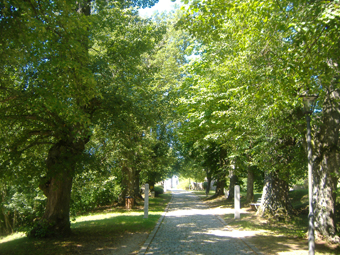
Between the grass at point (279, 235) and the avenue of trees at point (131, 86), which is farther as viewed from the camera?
the grass at point (279, 235)

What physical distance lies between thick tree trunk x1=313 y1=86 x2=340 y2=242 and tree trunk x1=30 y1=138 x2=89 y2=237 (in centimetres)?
756

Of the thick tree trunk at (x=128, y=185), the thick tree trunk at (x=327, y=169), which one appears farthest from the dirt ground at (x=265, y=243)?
the thick tree trunk at (x=128, y=185)

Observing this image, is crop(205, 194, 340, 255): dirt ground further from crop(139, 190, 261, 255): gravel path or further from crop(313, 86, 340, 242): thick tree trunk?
crop(313, 86, 340, 242): thick tree trunk

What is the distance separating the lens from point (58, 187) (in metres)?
10.1

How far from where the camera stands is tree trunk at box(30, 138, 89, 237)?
30.8ft

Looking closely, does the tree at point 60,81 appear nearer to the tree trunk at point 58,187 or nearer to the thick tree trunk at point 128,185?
the tree trunk at point 58,187

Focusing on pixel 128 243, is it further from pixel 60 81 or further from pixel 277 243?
pixel 60 81

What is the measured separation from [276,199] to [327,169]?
5499 millimetres

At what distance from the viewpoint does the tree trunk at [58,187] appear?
940 cm

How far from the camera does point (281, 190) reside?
13.9 m

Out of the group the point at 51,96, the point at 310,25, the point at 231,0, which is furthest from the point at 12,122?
the point at 310,25

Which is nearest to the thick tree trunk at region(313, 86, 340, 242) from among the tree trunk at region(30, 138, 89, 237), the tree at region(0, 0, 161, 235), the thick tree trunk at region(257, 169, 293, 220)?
the thick tree trunk at region(257, 169, 293, 220)

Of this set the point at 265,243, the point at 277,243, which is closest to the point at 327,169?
the point at 277,243

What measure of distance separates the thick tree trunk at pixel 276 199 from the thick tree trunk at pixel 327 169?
493 centimetres
